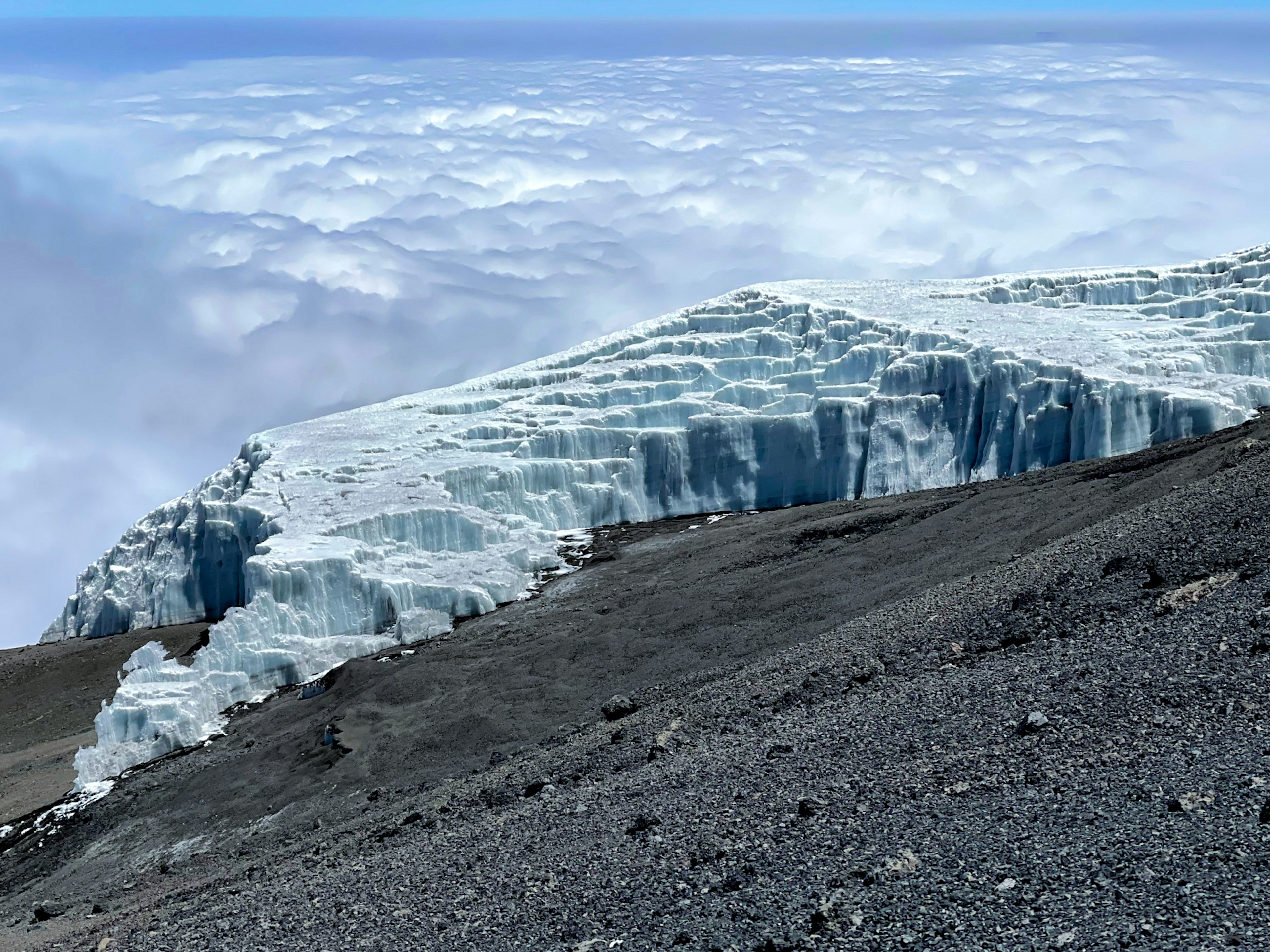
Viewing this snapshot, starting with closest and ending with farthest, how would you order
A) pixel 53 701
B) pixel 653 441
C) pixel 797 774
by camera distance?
1. pixel 797 774
2. pixel 53 701
3. pixel 653 441

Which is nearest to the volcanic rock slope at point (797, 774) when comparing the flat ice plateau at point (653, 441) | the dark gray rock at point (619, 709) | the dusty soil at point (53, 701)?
the dark gray rock at point (619, 709)

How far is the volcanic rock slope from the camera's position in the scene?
11641 millimetres

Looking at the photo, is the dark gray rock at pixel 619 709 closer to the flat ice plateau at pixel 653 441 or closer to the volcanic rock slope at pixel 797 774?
the volcanic rock slope at pixel 797 774

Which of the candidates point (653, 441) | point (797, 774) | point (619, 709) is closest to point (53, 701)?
point (653, 441)

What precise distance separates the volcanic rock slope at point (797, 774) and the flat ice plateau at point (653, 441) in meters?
4.47

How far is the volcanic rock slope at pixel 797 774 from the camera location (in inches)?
458

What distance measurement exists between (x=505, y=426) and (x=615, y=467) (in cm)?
469

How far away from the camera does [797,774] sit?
1577cm

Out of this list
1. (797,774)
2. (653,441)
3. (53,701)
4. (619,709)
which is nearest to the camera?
(797,774)

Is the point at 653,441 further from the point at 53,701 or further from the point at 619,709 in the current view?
the point at 619,709

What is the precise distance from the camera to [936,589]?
81.2 feet

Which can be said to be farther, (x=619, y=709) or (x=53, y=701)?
(x=53, y=701)

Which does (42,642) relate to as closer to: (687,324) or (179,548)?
(179,548)

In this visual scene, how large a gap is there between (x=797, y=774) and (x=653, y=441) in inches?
1212
